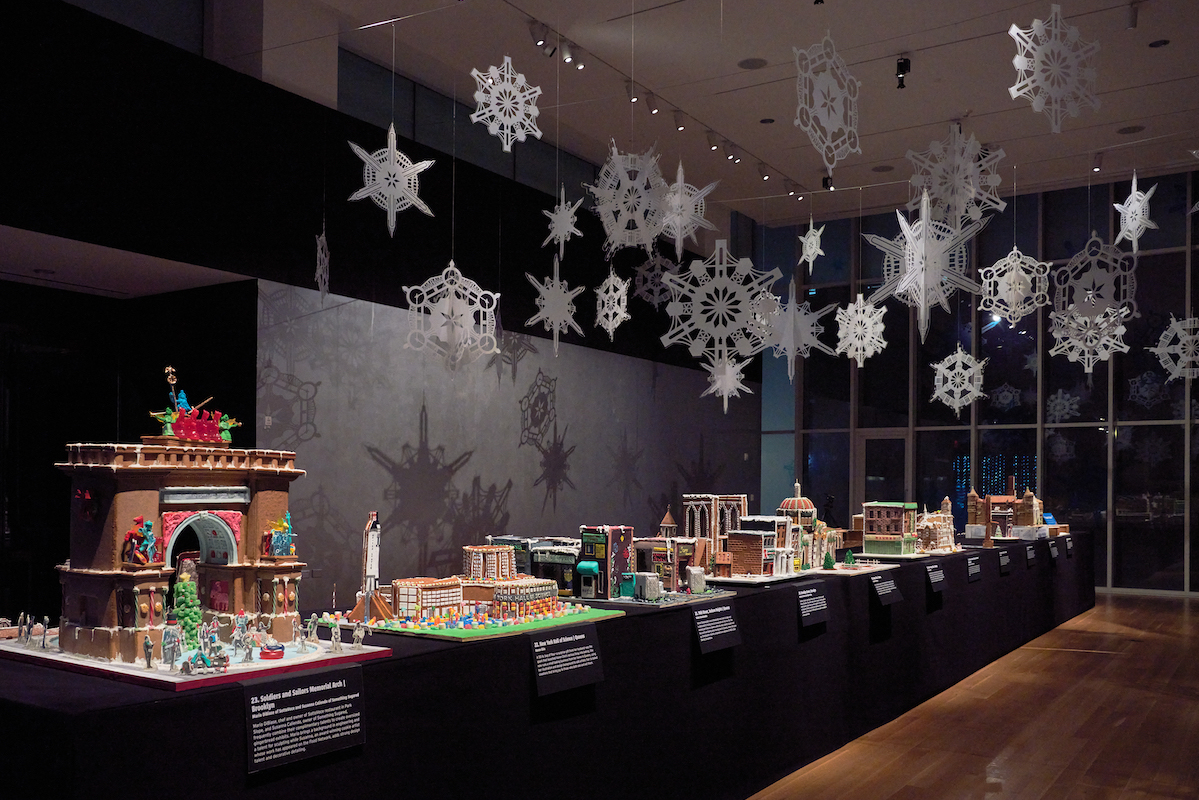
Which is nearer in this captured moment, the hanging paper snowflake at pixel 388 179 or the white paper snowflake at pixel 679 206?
the hanging paper snowflake at pixel 388 179

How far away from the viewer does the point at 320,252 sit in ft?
25.8

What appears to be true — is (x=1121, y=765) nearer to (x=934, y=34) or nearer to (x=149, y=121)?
(x=934, y=34)

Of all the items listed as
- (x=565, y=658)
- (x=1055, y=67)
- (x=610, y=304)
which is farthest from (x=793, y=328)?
(x=565, y=658)

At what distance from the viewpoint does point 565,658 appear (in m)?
3.58

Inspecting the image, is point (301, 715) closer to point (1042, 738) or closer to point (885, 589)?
point (885, 589)

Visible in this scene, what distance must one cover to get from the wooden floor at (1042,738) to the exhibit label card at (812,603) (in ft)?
2.54

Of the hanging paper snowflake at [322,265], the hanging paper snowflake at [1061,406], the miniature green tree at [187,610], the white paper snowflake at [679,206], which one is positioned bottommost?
the miniature green tree at [187,610]

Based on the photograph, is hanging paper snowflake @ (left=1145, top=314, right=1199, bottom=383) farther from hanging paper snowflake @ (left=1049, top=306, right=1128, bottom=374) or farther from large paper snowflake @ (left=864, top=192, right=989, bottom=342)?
large paper snowflake @ (left=864, top=192, right=989, bottom=342)

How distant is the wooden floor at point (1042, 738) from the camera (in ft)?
16.3

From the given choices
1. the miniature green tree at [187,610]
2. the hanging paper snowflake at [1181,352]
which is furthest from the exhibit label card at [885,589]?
the hanging paper snowflake at [1181,352]

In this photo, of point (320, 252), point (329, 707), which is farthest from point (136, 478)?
point (320, 252)

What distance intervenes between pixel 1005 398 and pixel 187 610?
13487 mm

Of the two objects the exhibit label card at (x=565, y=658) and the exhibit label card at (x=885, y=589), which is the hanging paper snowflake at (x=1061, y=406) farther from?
the exhibit label card at (x=565, y=658)

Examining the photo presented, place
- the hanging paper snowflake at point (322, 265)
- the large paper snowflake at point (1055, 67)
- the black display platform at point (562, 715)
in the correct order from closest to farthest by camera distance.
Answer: the black display platform at point (562, 715) → the large paper snowflake at point (1055, 67) → the hanging paper snowflake at point (322, 265)
